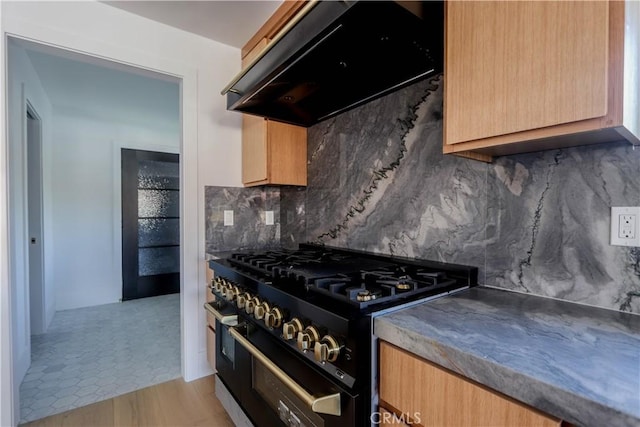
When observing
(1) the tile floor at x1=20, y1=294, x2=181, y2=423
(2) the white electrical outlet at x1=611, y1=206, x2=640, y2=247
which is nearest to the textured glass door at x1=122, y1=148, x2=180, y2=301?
(1) the tile floor at x1=20, y1=294, x2=181, y2=423

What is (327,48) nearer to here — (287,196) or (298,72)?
(298,72)

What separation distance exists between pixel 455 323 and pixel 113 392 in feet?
7.36

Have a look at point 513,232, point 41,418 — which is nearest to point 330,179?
point 513,232

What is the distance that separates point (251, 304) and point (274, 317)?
0.64 feet

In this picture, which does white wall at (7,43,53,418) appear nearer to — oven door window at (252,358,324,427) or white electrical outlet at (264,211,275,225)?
white electrical outlet at (264,211,275,225)

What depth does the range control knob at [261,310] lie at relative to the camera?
1189 millimetres

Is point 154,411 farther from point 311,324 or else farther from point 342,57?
point 342,57

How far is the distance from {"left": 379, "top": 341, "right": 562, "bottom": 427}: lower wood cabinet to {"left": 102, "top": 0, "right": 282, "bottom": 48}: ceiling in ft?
6.38

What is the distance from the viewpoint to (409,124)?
1.51 metres

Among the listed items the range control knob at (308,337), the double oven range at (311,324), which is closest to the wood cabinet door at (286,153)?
the double oven range at (311,324)

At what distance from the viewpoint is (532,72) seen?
31.3 inches

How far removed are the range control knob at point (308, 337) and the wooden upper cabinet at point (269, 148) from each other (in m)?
1.30

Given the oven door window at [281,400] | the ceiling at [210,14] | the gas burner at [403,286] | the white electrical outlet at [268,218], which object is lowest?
the oven door window at [281,400]

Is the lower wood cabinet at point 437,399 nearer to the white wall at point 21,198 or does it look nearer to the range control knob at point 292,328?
the range control knob at point 292,328
